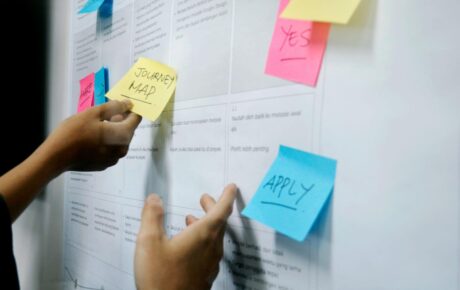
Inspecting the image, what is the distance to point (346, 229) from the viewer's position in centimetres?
32

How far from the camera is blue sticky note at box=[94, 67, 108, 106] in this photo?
686 mm

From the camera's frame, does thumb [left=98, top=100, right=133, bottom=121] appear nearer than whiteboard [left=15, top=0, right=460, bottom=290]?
No

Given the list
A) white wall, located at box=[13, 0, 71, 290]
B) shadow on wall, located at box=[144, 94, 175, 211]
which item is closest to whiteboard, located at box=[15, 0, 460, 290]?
shadow on wall, located at box=[144, 94, 175, 211]

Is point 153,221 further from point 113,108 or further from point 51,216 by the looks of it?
point 51,216

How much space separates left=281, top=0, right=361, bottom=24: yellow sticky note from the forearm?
40 centimetres

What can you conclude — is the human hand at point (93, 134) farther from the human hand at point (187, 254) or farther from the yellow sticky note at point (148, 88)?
the human hand at point (187, 254)

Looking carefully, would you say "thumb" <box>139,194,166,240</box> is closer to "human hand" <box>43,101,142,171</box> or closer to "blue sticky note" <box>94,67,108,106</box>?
"human hand" <box>43,101,142,171</box>

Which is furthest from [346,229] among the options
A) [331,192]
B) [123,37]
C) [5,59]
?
[5,59]

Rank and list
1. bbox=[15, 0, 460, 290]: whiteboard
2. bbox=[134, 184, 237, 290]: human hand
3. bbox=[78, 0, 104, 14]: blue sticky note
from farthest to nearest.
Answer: bbox=[78, 0, 104, 14]: blue sticky note → bbox=[134, 184, 237, 290]: human hand → bbox=[15, 0, 460, 290]: whiteboard

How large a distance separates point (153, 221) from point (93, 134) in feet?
0.59

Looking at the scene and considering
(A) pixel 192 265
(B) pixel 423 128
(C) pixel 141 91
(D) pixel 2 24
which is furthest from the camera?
(D) pixel 2 24

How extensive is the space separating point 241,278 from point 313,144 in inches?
7.2

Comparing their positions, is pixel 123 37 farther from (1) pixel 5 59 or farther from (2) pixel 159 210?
(1) pixel 5 59

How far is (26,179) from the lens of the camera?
52 centimetres
